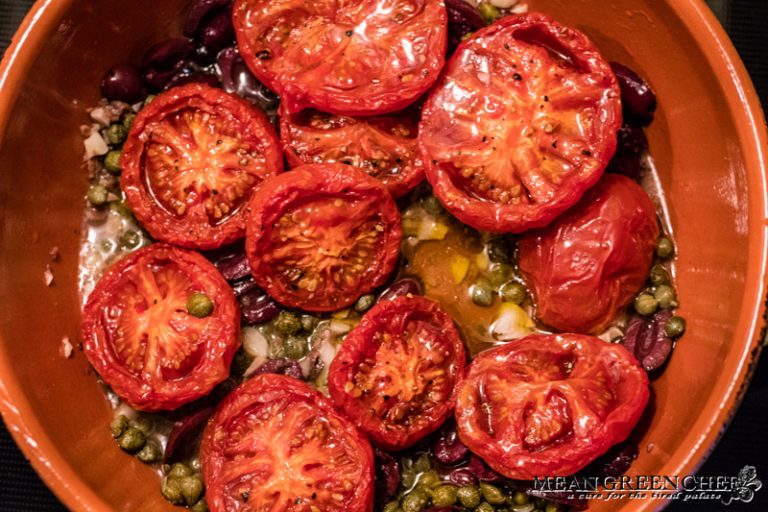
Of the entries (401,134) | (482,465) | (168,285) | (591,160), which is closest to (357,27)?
(401,134)

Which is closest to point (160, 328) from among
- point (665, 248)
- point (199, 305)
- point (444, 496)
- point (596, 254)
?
point (199, 305)

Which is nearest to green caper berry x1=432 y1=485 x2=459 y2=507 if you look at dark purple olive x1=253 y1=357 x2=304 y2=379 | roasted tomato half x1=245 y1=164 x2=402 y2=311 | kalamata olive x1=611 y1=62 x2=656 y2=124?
dark purple olive x1=253 y1=357 x2=304 y2=379

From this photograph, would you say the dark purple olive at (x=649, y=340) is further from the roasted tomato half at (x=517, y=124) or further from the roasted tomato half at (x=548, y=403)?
the roasted tomato half at (x=517, y=124)

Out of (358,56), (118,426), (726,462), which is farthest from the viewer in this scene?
(726,462)

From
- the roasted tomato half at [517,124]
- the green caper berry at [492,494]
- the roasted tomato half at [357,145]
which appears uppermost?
the roasted tomato half at [517,124]

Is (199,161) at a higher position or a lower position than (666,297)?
higher

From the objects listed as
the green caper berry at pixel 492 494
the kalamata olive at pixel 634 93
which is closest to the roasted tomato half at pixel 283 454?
the green caper berry at pixel 492 494

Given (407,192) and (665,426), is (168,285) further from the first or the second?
(665,426)

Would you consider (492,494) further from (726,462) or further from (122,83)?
(122,83)
